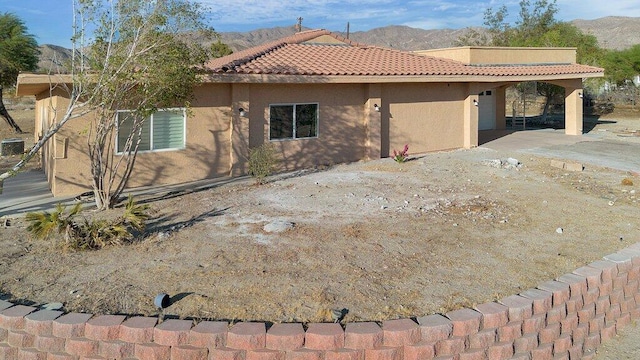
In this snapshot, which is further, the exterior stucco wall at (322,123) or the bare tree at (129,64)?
the exterior stucco wall at (322,123)

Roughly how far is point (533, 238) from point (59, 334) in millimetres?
6757

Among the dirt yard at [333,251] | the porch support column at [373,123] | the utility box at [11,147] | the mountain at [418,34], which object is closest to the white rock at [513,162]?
the dirt yard at [333,251]

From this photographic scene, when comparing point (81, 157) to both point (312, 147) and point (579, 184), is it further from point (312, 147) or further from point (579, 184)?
point (579, 184)

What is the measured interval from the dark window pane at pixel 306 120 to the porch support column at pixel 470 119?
22.2 feet

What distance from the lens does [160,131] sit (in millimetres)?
13961

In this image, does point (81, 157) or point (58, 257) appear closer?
point (58, 257)

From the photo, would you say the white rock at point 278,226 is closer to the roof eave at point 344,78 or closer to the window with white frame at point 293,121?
the roof eave at point 344,78

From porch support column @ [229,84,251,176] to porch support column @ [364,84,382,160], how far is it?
4.23m

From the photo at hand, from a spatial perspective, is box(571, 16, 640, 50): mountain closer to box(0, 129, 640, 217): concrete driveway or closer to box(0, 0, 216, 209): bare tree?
box(0, 129, 640, 217): concrete driveway

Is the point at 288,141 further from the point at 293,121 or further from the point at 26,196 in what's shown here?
the point at 26,196

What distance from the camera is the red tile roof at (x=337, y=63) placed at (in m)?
15.9

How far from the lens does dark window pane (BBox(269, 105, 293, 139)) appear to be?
52.8 feet

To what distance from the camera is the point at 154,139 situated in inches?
547

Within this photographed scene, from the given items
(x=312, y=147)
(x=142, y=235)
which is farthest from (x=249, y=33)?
(x=142, y=235)
